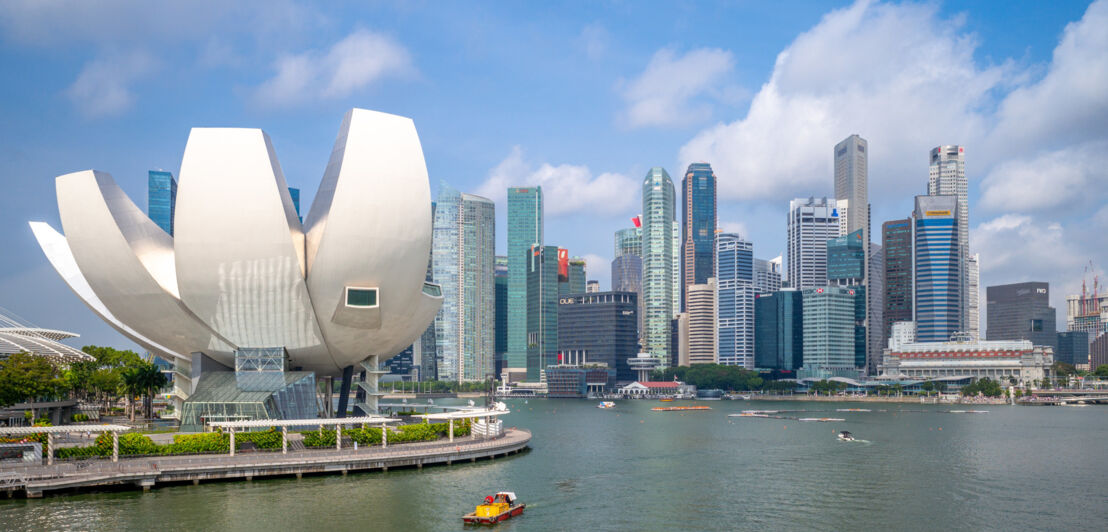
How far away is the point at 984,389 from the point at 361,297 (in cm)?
17320

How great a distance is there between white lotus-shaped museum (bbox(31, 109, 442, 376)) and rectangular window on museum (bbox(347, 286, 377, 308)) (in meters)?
0.07

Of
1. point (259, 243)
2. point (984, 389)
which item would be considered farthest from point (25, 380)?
point (984, 389)

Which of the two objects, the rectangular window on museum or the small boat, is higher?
the rectangular window on museum

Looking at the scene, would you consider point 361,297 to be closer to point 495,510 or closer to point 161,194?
point 495,510

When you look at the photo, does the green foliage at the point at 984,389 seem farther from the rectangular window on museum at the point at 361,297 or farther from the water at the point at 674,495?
the rectangular window on museum at the point at 361,297

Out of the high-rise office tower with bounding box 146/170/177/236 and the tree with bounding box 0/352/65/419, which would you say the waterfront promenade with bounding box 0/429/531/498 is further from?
the high-rise office tower with bounding box 146/170/177/236

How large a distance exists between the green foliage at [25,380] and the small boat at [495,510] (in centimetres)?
4230

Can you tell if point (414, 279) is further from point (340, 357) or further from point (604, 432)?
point (604, 432)

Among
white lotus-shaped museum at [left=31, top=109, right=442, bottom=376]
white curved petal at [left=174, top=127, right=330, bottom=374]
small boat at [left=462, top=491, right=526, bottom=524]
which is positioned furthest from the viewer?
white lotus-shaped museum at [left=31, top=109, right=442, bottom=376]

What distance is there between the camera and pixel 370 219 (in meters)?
55.7

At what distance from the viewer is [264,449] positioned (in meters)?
51.5

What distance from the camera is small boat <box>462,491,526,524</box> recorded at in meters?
38.3

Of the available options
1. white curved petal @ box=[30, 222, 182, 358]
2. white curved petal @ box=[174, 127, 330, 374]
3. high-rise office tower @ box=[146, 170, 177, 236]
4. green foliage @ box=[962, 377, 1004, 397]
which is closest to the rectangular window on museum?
white curved petal @ box=[174, 127, 330, 374]

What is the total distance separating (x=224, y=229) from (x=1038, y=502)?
1893 inches
